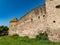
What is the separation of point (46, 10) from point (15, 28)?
688cm

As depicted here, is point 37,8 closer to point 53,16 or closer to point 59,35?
point 53,16

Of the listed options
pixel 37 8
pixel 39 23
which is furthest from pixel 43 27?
pixel 37 8

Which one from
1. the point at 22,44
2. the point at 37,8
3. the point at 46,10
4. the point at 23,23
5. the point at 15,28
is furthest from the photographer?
the point at 15,28

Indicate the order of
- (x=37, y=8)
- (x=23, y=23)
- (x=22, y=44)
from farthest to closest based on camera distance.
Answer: (x=23, y=23) < (x=37, y=8) < (x=22, y=44)

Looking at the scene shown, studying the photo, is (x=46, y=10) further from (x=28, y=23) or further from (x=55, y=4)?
(x=28, y=23)

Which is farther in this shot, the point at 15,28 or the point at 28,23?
the point at 15,28

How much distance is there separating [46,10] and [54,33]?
9.05 ft

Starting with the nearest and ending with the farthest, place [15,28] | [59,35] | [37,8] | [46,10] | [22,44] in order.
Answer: [22,44] < [59,35] < [46,10] < [37,8] < [15,28]

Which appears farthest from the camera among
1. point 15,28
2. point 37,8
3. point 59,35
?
point 15,28

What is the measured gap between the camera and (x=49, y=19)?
21766mm

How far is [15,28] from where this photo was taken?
27781 mm

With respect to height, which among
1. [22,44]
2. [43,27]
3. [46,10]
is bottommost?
[22,44]

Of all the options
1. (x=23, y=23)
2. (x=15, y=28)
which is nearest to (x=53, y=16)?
(x=23, y=23)

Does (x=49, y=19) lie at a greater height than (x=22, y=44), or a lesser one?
greater
